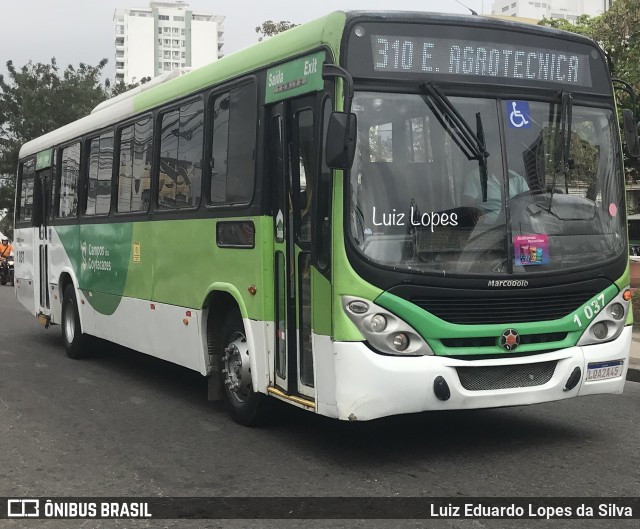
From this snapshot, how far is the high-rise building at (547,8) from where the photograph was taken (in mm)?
136750

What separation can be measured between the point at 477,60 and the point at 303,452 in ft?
9.70

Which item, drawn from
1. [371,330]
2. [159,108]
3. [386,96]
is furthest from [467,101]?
[159,108]

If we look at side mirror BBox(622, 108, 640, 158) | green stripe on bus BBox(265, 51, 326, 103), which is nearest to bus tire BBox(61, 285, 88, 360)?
green stripe on bus BBox(265, 51, 326, 103)

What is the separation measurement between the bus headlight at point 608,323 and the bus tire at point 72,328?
278 inches

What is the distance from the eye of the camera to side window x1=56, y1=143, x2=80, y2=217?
11.5 meters

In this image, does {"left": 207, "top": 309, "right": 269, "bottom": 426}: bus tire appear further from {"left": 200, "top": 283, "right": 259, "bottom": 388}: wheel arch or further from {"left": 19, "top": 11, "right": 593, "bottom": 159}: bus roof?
{"left": 19, "top": 11, "right": 593, "bottom": 159}: bus roof

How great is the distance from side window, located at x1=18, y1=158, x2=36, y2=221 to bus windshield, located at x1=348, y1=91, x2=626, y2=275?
29.5 ft

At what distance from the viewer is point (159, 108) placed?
8789 millimetres

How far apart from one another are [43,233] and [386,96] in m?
8.32

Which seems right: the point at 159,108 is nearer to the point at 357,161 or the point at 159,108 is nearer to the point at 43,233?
the point at 357,161

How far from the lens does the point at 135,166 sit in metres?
9.38

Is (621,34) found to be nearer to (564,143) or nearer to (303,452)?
(564,143)

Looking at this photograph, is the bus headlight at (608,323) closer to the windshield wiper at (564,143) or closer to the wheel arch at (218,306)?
the windshield wiper at (564,143)

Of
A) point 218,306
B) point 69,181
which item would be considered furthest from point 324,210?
point 69,181
